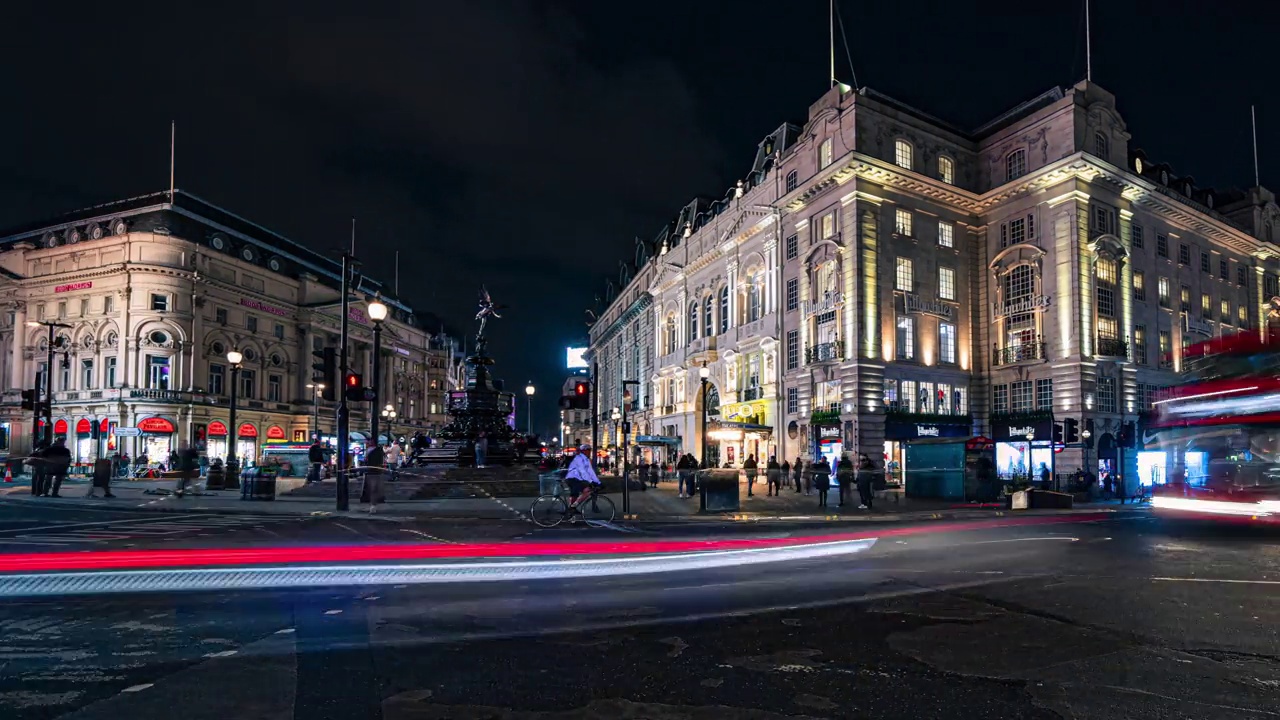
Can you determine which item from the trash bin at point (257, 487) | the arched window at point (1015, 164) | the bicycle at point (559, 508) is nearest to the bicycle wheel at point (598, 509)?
the bicycle at point (559, 508)

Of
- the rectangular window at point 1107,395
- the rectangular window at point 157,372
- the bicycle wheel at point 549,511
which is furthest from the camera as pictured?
the rectangular window at point 157,372

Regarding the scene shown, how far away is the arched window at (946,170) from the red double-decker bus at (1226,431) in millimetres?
29171

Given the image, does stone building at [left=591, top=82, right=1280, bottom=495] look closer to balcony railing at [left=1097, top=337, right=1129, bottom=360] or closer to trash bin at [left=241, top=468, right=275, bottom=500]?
balcony railing at [left=1097, top=337, right=1129, bottom=360]

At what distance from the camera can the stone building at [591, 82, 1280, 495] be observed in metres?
42.4

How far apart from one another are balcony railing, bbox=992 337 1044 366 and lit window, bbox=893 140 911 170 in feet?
39.0

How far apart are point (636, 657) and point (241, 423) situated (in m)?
76.2

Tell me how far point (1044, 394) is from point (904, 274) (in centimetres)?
1003

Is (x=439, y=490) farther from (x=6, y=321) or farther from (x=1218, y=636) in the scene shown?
(x=6, y=321)

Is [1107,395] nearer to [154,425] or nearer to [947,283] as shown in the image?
[947,283]

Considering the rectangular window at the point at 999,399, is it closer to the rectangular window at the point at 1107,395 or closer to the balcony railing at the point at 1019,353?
the balcony railing at the point at 1019,353

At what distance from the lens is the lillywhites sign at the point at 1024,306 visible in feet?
145

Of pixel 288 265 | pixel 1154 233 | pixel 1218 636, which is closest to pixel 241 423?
pixel 288 265

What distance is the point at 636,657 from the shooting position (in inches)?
240

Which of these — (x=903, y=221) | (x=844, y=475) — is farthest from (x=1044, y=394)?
(x=844, y=475)
